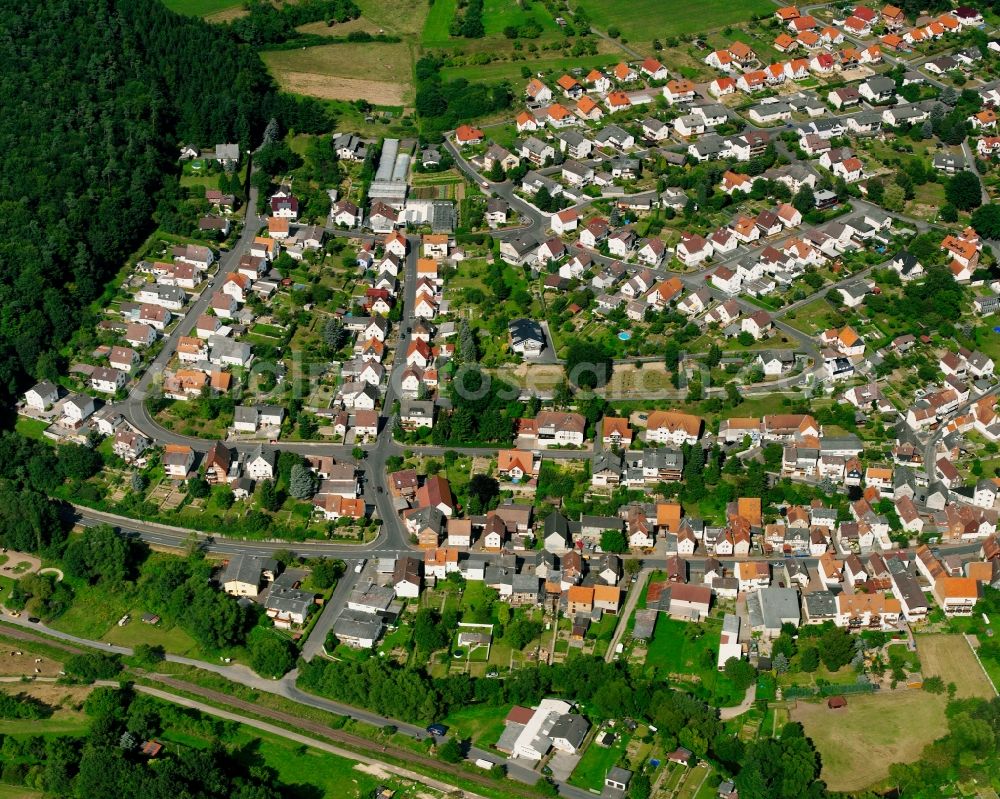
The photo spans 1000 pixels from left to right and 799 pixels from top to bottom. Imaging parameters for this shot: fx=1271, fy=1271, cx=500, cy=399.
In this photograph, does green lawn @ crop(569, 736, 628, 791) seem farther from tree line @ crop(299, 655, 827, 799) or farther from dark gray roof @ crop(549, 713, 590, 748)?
tree line @ crop(299, 655, 827, 799)

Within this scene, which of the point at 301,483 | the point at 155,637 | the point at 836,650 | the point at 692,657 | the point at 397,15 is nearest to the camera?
the point at 836,650

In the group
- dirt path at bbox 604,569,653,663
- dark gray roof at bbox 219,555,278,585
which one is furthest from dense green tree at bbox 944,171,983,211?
dark gray roof at bbox 219,555,278,585

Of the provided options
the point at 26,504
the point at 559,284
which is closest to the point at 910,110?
the point at 559,284

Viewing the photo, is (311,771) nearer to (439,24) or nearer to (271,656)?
(271,656)

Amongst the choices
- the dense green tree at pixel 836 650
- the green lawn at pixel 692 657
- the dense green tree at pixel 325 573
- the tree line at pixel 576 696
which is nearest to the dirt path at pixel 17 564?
the dense green tree at pixel 325 573

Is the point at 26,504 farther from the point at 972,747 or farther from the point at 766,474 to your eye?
the point at 972,747

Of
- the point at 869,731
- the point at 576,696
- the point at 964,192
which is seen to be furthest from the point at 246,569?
the point at 964,192
